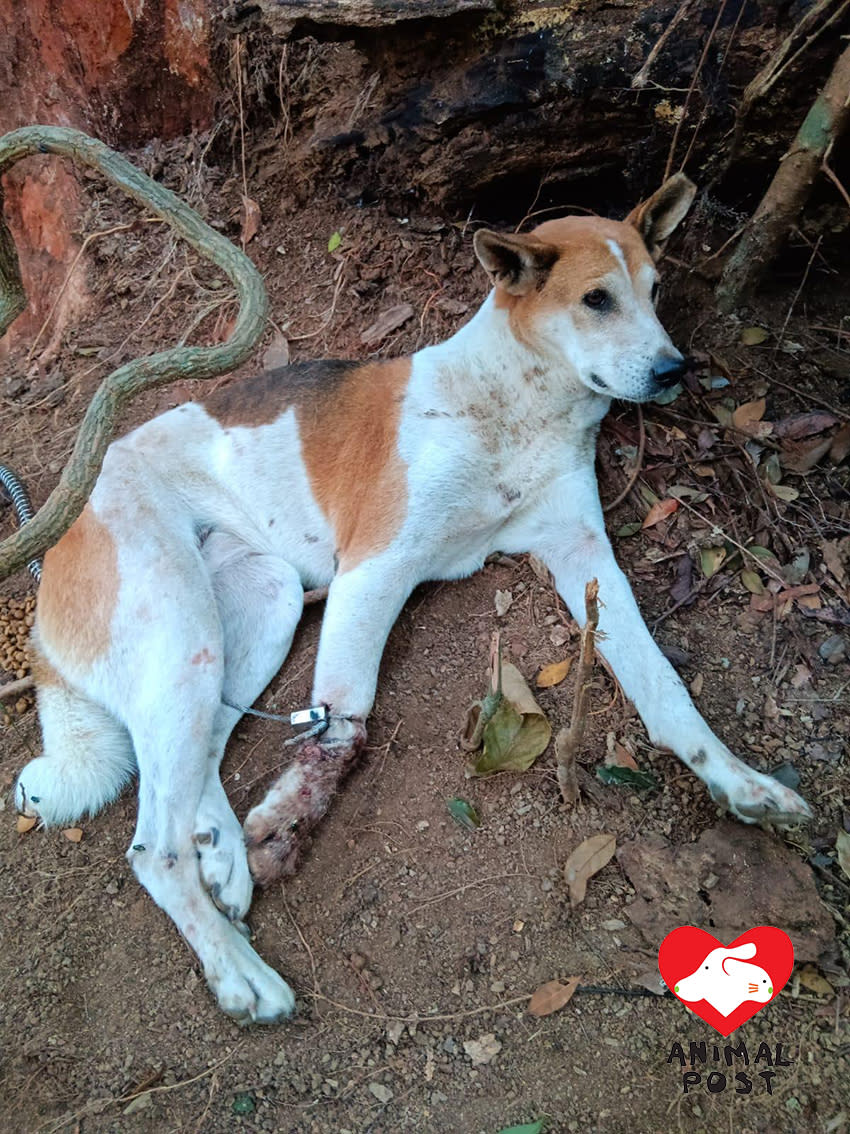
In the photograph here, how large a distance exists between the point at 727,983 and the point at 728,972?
0.03 m

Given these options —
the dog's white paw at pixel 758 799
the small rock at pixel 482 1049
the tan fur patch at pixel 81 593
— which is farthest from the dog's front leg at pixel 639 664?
the tan fur patch at pixel 81 593

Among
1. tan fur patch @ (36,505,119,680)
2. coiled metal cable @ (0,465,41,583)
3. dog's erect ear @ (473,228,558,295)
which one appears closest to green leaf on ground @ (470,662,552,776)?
tan fur patch @ (36,505,119,680)

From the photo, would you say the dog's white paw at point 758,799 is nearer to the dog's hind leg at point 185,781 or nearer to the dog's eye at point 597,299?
the dog's hind leg at point 185,781

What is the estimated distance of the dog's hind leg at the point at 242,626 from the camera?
297cm

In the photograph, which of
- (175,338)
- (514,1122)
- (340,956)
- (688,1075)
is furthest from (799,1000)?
(175,338)

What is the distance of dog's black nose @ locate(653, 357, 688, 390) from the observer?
3000 mm

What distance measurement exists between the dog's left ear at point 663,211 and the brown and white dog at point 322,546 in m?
0.01

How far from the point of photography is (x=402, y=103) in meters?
4.21

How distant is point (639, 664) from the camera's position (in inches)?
121

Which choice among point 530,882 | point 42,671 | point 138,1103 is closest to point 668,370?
point 530,882

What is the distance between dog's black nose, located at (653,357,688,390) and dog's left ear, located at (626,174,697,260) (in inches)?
27.9

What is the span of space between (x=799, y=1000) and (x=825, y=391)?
2.65 meters

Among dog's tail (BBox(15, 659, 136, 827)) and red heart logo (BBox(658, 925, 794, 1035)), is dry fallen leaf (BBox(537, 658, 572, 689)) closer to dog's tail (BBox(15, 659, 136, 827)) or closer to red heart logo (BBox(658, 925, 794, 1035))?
red heart logo (BBox(658, 925, 794, 1035))

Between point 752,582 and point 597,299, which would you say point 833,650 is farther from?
point 597,299
